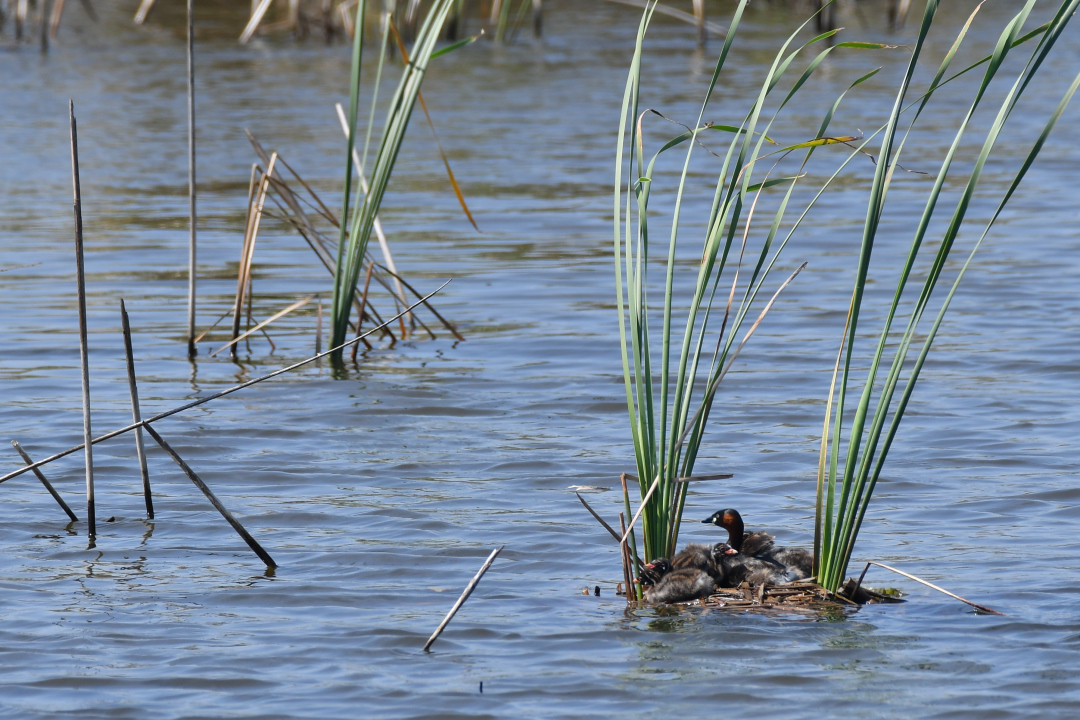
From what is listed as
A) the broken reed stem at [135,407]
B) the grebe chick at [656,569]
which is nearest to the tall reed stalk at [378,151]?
the broken reed stem at [135,407]

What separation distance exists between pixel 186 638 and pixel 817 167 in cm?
1080

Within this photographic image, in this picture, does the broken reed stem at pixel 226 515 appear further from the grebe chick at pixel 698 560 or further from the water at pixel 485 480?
the grebe chick at pixel 698 560

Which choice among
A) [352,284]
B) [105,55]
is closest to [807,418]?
[352,284]

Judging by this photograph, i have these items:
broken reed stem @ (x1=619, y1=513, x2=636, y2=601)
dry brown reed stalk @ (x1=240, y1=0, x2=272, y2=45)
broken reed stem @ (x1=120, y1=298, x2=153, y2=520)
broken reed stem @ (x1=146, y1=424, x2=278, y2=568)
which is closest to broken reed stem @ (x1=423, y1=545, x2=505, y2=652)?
broken reed stem @ (x1=619, y1=513, x2=636, y2=601)

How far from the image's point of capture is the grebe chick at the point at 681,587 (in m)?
4.72

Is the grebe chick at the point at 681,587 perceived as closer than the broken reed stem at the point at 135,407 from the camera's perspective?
Yes

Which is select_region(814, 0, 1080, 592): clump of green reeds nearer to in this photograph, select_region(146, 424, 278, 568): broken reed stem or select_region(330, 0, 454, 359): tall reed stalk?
select_region(146, 424, 278, 568): broken reed stem

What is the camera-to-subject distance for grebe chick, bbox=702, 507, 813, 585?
4.88 meters

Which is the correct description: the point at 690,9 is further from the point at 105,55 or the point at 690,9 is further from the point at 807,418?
the point at 807,418

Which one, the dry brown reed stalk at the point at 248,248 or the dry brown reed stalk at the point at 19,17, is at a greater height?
the dry brown reed stalk at the point at 248,248

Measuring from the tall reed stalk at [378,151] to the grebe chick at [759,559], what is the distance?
2.75m

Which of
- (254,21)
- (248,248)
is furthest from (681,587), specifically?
(254,21)

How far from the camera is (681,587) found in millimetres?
4723

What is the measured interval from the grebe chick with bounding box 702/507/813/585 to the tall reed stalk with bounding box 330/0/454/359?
2.75 m
